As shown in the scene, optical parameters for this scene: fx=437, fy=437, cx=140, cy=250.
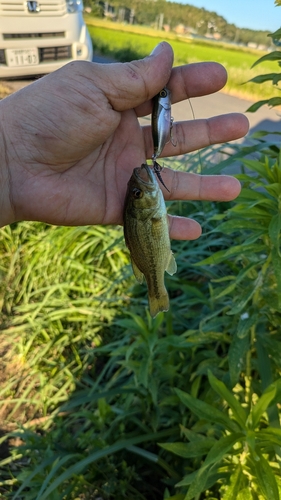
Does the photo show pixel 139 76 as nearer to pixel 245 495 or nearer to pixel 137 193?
pixel 137 193

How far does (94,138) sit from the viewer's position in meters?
1.92

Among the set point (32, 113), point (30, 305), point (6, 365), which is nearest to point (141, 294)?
point (30, 305)

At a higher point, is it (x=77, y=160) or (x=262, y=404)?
(x=77, y=160)

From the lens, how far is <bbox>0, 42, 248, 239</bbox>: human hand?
5.86 feet

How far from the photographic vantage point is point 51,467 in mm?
2088

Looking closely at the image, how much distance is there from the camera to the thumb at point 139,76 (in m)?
1.71

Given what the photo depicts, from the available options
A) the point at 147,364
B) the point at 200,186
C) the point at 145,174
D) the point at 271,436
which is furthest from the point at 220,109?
the point at 271,436

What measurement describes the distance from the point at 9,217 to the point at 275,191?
1.16 meters

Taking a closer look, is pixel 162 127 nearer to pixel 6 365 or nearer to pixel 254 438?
pixel 254 438

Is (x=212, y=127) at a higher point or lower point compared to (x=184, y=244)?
higher

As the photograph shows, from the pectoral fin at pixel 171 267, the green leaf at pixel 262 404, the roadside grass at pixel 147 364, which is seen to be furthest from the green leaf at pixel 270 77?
the green leaf at pixel 262 404

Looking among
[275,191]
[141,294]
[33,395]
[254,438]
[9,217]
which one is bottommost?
[33,395]

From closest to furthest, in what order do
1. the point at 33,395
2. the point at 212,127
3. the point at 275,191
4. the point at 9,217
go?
the point at 275,191 → the point at 9,217 → the point at 212,127 → the point at 33,395

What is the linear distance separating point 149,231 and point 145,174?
20 cm
